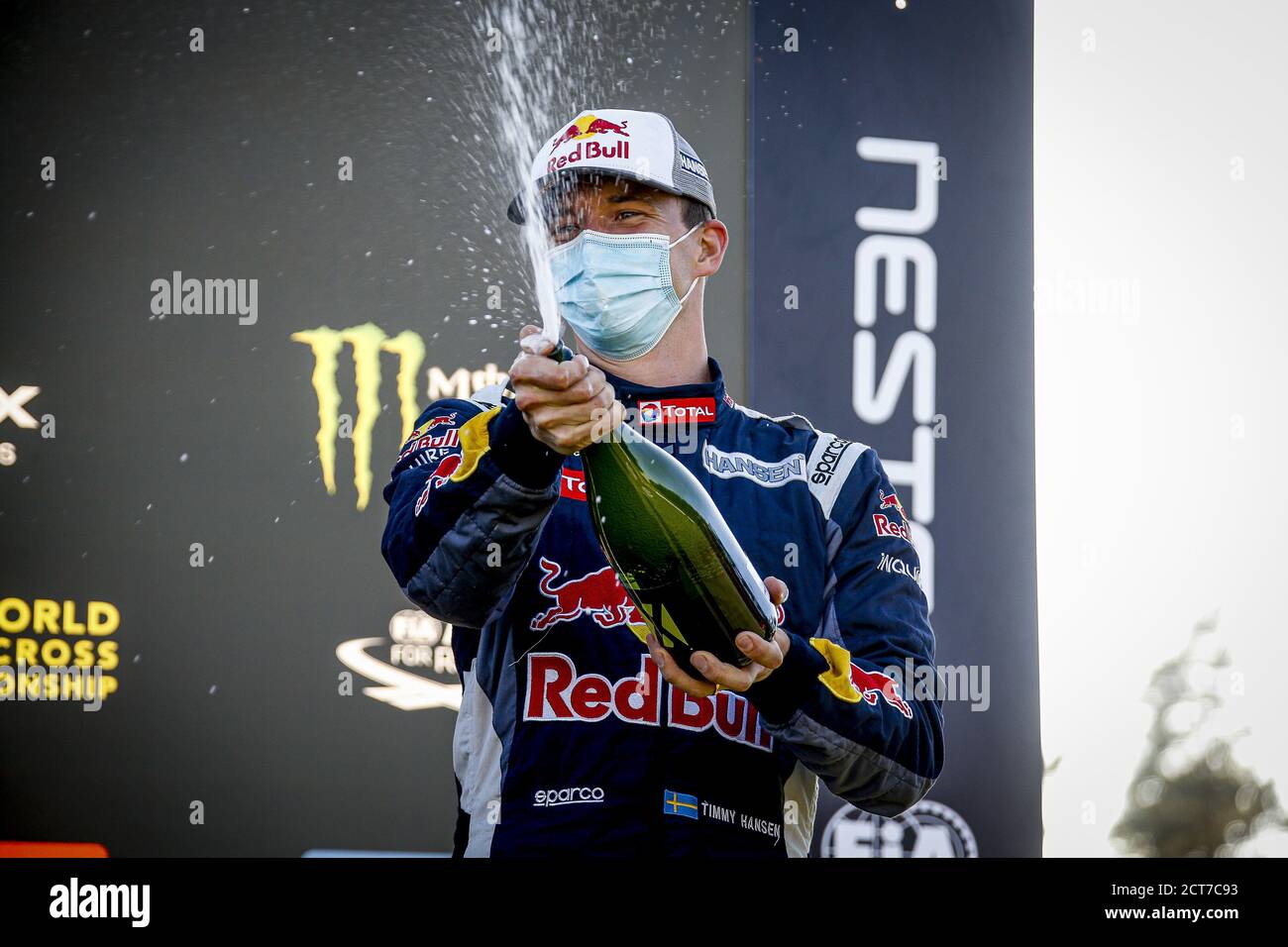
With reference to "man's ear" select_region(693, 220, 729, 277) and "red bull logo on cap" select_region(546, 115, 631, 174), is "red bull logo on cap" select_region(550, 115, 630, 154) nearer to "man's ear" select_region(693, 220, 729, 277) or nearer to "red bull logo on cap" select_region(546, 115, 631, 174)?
"red bull logo on cap" select_region(546, 115, 631, 174)

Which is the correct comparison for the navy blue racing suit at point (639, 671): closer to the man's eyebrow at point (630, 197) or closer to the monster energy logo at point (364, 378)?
the man's eyebrow at point (630, 197)

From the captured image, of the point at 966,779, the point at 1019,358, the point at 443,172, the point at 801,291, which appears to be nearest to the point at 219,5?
the point at 443,172

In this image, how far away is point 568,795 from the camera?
1122 millimetres

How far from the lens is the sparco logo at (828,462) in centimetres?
127

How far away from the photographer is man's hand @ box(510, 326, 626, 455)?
918 millimetres

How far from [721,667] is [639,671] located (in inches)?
7.9

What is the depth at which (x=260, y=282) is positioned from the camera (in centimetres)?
238

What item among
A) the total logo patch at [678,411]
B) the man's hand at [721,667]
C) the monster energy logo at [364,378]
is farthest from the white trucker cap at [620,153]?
the monster energy logo at [364,378]

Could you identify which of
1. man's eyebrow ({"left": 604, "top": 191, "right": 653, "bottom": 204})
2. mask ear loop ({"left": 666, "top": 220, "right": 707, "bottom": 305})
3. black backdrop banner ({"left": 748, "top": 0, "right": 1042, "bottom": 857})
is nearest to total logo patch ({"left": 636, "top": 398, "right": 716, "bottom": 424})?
mask ear loop ({"left": 666, "top": 220, "right": 707, "bottom": 305})

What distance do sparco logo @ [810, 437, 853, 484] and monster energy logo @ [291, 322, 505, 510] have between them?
3.96ft

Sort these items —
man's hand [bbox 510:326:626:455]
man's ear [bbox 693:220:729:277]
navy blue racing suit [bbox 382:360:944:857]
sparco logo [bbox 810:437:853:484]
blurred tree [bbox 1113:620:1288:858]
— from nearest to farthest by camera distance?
man's hand [bbox 510:326:626:455] → navy blue racing suit [bbox 382:360:944:857] → sparco logo [bbox 810:437:853:484] → man's ear [bbox 693:220:729:277] → blurred tree [bbox 1113:620:1288:858]

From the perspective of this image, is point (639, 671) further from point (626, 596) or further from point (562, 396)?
point (562, 396)

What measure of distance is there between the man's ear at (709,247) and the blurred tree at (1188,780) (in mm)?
1201
